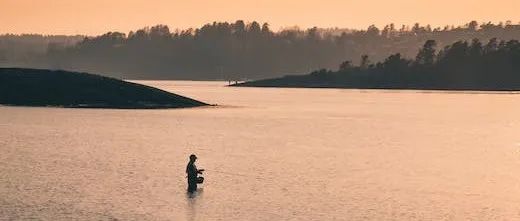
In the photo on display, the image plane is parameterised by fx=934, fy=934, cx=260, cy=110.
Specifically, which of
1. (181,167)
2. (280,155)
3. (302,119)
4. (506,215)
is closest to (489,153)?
(280,155)

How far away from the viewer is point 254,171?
79375 millimetres

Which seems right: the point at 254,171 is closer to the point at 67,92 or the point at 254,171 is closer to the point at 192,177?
the point at 192,177

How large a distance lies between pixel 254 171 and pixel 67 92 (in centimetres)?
11955

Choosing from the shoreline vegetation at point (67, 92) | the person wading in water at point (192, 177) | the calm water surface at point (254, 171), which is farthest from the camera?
the shoreline vegetation at point (67, 92)

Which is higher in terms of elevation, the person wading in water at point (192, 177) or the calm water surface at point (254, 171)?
the person wading in water at point (192, 177)

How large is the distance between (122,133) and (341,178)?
55.9 meters

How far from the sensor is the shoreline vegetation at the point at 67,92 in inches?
7534

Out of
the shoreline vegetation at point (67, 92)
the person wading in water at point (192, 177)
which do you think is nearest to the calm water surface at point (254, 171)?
the person wading in water at point (192, 177)

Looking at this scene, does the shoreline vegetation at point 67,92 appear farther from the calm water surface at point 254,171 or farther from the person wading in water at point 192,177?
the person wading in water at point 192,177

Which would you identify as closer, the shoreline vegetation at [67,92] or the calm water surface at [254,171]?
the calm water surface at [254,171]

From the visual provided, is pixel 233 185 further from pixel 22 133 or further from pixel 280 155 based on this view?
pixel 22 133

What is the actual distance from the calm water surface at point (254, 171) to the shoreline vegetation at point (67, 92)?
124 feet

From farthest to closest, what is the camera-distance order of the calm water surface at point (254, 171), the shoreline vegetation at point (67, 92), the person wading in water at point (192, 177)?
the shoreline vegetation at point (67, 92), the person wading in water at point (192, 177), the calm water surface at point (254, 171)

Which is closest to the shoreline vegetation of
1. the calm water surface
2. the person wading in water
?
the calm water surface
